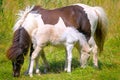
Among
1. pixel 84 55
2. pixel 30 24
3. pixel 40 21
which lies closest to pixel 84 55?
pixel 84 55

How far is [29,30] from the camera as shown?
25.6 feet

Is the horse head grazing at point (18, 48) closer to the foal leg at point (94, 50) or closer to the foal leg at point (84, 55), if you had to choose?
the foal leg at point (84, 55)

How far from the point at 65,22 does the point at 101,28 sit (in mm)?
1010

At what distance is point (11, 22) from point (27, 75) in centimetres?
347

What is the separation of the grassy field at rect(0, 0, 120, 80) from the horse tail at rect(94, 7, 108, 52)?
0.33 m

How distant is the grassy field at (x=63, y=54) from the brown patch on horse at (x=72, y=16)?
86cm

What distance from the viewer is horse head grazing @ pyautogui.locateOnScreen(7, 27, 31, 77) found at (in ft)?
24.7

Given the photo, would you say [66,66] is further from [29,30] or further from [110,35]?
[110,35]

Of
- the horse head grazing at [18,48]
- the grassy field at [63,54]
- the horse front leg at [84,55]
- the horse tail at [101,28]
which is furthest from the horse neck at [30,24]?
the horse tail at [101,28]

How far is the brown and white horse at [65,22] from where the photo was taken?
7.63 meters

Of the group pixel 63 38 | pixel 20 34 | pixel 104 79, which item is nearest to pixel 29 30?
pixel 20 34

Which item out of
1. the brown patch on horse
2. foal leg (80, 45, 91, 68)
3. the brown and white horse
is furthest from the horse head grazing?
foal leg (80, 45, 91, 68)

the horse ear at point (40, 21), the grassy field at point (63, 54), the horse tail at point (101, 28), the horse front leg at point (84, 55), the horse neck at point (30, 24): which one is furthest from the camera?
the horse tail at point (101, 28)

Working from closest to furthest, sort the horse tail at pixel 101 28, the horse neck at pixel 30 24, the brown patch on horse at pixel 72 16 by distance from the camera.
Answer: the horse neck at pixel 30 24, the brown patch on horse at pixel 72 16, the horse tail at pixel 101 28
